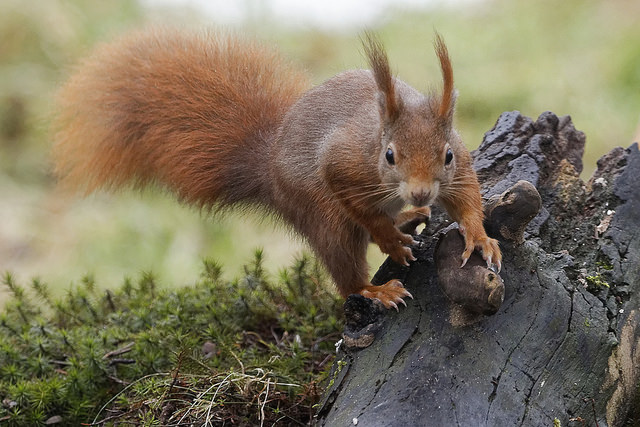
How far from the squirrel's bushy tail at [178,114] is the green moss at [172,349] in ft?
1.08

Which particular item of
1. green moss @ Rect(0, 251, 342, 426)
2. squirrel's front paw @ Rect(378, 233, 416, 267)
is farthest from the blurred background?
squirrel's front paw @ Rect(378, 233, 416, 267)

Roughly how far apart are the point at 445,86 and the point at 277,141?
56cm

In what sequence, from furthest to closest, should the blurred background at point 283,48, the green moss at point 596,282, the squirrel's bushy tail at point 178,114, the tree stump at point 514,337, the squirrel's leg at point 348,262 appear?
the blurred background at point 283,48
the squirrel's bushy tail at point 178,114
the squirrel's leg at point 348,262
the green moss at point 596,282
the tree stump at point 514,337

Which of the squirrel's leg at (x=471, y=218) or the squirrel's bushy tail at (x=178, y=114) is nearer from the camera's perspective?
the squirrel's leg at (x=471, y=218)

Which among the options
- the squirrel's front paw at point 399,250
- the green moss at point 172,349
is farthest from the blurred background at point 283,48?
the squirrel's front paw at point 399,250

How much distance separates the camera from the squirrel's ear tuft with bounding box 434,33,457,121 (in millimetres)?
1727

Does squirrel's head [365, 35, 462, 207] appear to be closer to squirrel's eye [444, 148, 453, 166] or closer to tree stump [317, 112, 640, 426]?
squirrel's eye [444, 148, 453, 166]

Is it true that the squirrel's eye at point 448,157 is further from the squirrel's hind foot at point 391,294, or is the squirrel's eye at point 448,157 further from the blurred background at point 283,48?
the blurred background at point 283,48

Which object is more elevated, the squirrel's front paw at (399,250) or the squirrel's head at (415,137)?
the squirrel's head at (415,137)

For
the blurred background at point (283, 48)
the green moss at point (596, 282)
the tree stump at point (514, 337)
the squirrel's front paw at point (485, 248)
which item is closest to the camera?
the tree stump at point (514, 337)

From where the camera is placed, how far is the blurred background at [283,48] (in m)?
3.82

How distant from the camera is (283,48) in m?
3.62

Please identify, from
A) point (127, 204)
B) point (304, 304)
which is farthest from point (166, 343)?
point (127, 204)

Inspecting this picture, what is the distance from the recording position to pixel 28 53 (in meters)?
4.63
